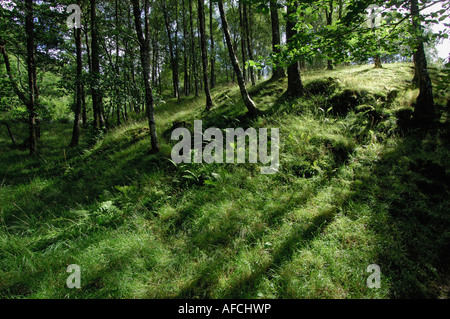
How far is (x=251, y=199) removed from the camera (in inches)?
171

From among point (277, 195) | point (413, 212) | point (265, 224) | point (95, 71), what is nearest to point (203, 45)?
point (95, 71)

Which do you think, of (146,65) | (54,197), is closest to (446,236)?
(146,65)

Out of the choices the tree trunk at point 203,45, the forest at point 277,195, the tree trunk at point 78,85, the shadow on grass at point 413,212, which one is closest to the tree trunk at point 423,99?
the forest at point 277,195

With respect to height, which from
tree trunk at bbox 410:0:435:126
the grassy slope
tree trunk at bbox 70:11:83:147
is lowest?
the grassy slope

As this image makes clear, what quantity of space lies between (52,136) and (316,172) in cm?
1932

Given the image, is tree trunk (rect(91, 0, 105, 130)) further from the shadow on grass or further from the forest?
the shadow on grass

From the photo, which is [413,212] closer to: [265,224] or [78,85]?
[265,224]

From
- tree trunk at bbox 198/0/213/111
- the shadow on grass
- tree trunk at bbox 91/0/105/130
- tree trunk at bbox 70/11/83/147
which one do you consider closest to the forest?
the shadow on grass

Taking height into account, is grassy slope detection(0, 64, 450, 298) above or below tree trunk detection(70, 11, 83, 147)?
below

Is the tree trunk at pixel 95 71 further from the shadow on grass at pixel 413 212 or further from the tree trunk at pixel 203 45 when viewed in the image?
the shadow on grass at pixel 413 212

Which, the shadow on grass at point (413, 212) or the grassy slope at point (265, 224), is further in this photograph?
the grassy slope at point (265, 224)

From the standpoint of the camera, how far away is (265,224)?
3.67 metres

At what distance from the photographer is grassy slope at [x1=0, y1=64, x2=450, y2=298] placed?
270 centimetres

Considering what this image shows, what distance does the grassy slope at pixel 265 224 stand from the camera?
2703 mm
